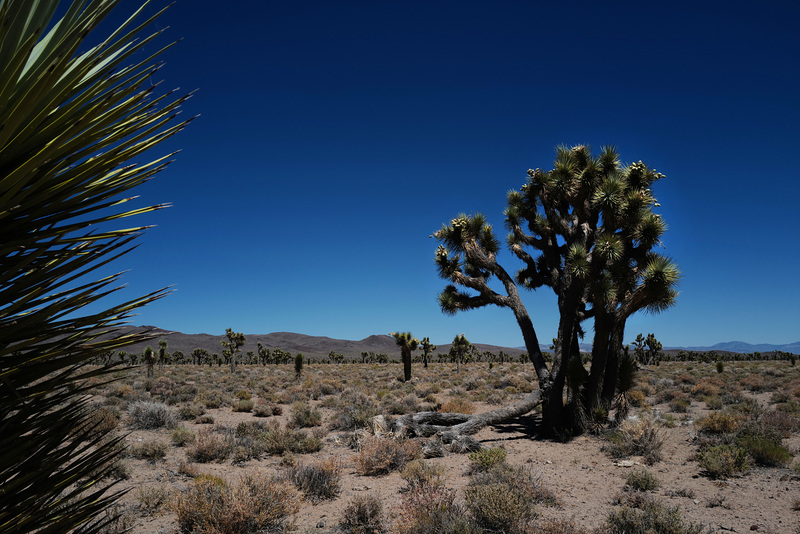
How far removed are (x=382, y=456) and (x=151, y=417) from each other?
888cm

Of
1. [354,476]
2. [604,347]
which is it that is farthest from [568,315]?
[354,476]

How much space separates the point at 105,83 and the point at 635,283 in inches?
479

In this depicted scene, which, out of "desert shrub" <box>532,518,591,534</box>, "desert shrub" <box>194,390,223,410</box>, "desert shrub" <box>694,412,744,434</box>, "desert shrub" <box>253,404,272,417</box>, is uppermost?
"desert shrub" <box>694,412,744,434</box>

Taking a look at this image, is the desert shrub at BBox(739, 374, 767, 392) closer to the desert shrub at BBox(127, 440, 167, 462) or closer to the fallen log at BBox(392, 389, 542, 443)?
the fallen log at BBox(392, 389, 542, 443)

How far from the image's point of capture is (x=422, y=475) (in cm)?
808

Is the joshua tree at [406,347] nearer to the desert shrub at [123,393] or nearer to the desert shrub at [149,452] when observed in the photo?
the desert shrub at [123,393]

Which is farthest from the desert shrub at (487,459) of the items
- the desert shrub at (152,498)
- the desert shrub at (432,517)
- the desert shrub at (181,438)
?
the desert shrub at (181,438)

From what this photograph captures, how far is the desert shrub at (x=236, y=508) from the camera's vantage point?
5.90 meters

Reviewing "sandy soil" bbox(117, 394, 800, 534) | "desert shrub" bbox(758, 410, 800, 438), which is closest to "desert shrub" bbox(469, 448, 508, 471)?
"sandy soil" bbox(117, 394, 800, 534)

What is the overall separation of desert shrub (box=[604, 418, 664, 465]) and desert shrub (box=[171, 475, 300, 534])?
24.9 ft

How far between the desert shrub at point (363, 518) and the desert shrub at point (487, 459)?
2.92 metres

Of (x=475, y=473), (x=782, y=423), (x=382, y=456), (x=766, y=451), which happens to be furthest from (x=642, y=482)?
(x=782, y=423)

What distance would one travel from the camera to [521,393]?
73.0ft

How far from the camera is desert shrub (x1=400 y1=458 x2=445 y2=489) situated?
762cm
